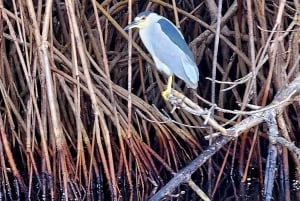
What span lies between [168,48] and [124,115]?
2.21 ft

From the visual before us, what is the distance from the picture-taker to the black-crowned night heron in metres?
3.56

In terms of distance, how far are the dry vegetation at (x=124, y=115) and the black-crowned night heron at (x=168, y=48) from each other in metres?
0.10

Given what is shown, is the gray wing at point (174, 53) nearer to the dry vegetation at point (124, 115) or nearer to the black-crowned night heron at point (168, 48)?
the black-crowned night heron at point (168, 48)

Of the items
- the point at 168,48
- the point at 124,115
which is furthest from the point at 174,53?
the point at 124,115

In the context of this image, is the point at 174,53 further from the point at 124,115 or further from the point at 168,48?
the point at 124,115

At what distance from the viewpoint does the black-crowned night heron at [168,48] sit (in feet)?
11.7

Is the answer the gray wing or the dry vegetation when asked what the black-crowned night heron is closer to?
the gray wing

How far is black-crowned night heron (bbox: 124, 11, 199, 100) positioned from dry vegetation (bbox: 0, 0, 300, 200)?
0.10 metres

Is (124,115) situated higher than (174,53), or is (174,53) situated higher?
(174,53)

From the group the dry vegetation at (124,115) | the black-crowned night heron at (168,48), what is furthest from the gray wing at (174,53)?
the dry vegetation at (124,115)

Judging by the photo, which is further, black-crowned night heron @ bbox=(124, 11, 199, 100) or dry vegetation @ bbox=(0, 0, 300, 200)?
dry vegetation @ bbox=(0, 0, 300, 200)

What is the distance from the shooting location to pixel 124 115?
422cm

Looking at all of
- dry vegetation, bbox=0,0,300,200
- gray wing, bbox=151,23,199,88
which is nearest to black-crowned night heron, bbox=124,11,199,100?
gray wing, bbox=151,23,199,88

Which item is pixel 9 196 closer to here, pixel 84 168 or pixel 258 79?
pixel 84 168
